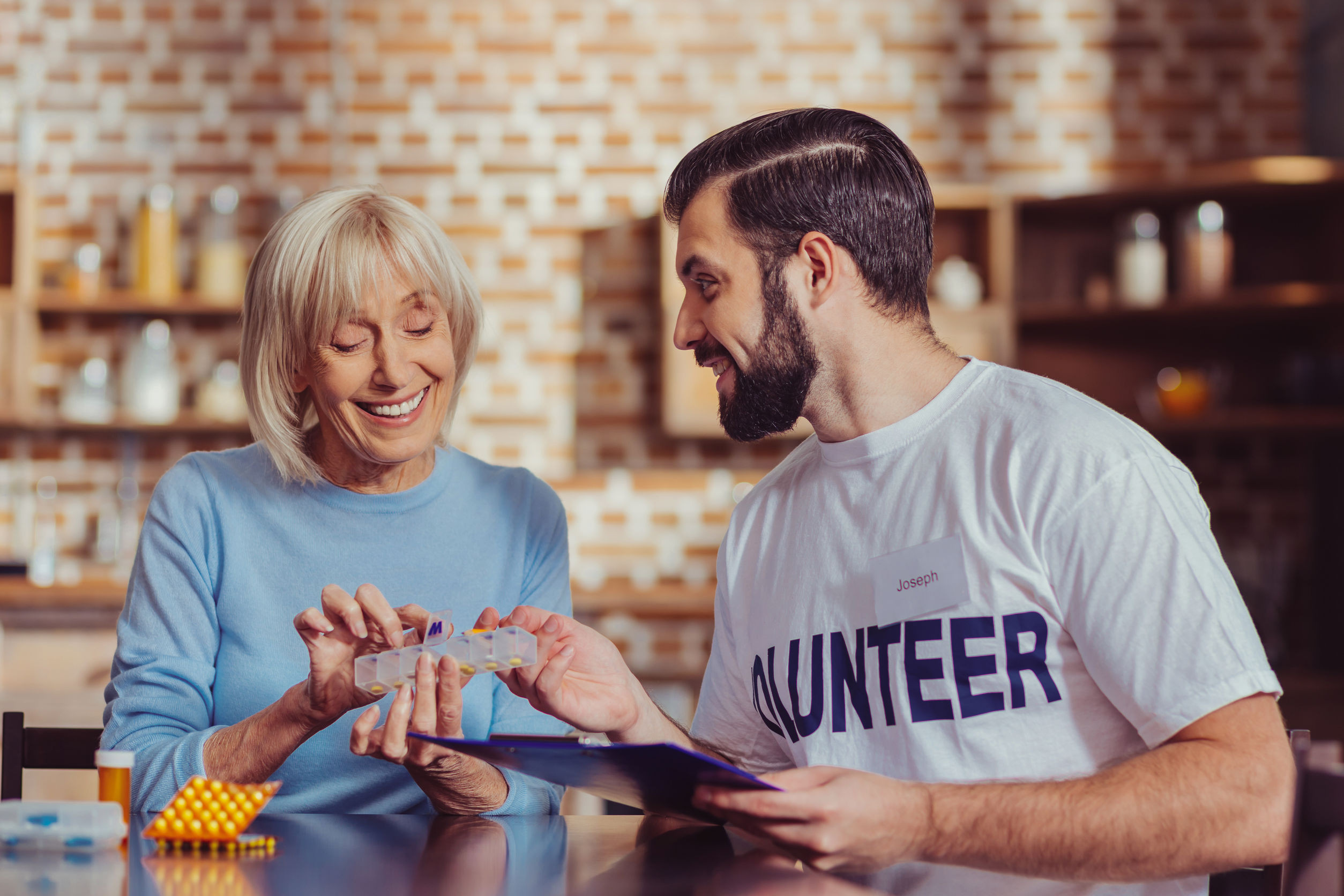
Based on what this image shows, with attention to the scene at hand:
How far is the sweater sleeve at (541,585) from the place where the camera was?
1557mm

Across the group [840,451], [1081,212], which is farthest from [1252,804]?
[1081,212]

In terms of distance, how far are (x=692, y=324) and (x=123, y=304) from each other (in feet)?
10.7

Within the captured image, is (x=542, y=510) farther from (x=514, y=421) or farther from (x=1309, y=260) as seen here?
(x=1309, y=260)

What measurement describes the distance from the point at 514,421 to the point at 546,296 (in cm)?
47

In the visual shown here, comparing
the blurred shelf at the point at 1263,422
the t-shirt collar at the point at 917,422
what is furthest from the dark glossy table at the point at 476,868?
the blurred shelf at the point at 1263,422

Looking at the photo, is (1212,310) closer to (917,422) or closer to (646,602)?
(646,602)

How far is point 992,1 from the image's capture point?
4.36 metres

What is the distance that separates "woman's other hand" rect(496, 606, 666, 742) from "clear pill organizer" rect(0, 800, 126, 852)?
39 centimetres

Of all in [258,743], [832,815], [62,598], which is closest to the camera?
[832,815]

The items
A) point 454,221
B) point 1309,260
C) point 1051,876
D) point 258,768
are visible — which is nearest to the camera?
point 1051,876

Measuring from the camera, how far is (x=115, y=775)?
1.12 metres

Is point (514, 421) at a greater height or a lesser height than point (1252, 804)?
greater

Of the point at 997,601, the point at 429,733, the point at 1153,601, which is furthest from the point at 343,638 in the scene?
the point at 1153,601

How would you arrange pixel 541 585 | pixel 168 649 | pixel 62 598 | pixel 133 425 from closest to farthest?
1. pixel 168 649
2. pixel 541 585
3. pixel 62 598
4. pixel 133 425
